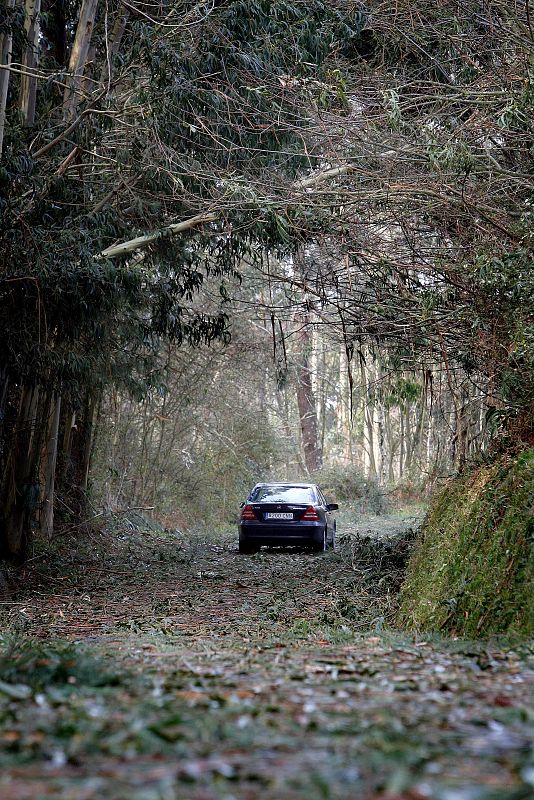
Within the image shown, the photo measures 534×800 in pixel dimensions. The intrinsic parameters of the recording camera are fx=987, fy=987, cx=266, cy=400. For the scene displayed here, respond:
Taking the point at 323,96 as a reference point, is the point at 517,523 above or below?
below

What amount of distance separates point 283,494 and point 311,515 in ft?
2.47

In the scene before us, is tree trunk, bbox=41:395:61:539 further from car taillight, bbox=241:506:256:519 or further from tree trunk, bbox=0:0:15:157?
tree trunk, bbox=0:0:15:157

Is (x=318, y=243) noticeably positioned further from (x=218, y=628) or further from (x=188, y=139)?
(x=218, y=628)

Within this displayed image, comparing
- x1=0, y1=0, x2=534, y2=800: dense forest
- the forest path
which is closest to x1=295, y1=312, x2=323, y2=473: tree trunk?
x1=0, y1=0, x2=534, y2=800: dense forest

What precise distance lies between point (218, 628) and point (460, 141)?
17.4 feet

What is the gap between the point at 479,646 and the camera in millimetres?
6383

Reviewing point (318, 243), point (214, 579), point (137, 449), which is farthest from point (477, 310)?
point (137, 449)

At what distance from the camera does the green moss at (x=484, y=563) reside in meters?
7.42

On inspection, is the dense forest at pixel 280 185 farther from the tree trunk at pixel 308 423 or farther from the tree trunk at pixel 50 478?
the tree trunk at pixel 308 423

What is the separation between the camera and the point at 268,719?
3.52 metres

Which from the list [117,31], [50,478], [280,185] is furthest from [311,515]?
[117,31]

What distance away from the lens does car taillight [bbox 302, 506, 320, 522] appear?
20.1 m

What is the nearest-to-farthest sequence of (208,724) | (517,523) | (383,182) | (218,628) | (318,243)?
(208,724)
(517,523)
(218,628)
(383,182)
(318,243)

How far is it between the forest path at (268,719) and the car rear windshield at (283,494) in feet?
37.9
